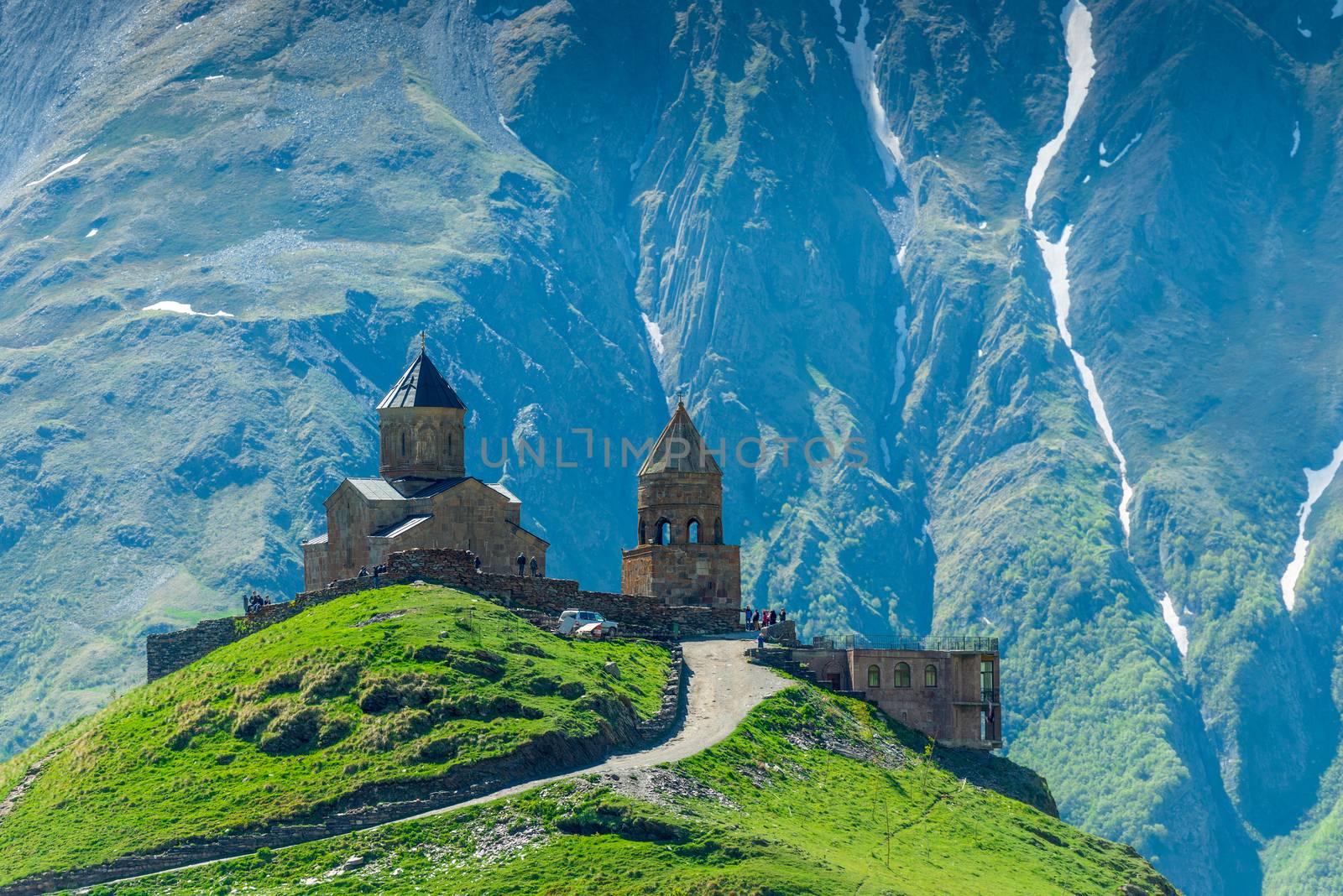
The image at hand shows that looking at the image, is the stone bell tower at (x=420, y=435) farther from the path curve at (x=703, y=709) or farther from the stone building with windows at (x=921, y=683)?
the stone building with windows at (x=921, y=683)

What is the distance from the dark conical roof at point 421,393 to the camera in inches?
4643

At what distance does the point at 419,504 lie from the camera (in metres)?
113

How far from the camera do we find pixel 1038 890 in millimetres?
89500

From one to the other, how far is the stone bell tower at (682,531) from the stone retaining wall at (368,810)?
92.7 feet

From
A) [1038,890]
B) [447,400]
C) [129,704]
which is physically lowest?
[1038,890]

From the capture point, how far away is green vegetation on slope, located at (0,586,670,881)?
83.1 m

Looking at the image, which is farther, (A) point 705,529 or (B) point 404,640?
(A) point 705,529

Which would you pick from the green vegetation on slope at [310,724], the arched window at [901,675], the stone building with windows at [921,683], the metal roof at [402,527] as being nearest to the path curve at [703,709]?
the green vegetation on slope at [310,724]

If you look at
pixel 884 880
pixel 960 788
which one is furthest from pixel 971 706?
pixel 884 880

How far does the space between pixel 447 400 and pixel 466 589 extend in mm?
19069

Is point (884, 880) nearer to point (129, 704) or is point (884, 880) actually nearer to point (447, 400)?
point (129, 704)

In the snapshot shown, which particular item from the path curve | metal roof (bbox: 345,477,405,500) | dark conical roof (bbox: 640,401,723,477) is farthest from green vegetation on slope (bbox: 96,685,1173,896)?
metal roof (bbox: 345,477,405,500)

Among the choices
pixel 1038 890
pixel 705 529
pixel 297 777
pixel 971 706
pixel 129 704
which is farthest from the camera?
pixel 705 529

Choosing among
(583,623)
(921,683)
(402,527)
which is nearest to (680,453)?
(402,527)
